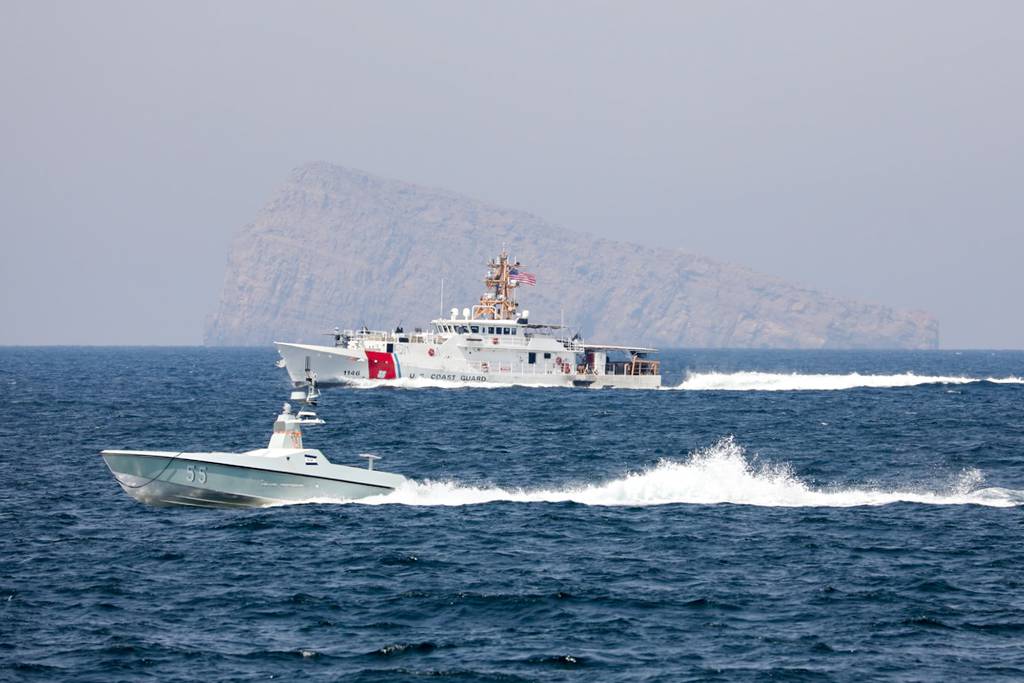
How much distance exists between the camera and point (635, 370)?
355 ft

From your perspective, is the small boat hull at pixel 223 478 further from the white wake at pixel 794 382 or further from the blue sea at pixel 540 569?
the white wake at pixel 794 382

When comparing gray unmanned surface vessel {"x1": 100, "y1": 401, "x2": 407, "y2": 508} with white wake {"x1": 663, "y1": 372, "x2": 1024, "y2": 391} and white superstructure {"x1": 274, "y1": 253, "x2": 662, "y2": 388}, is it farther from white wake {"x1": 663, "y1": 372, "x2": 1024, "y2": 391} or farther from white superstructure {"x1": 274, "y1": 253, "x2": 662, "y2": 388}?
white wake {"x1": 663, "y1": 372, "x2": 1024, "y2": 391}

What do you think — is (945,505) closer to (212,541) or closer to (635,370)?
(212,541)

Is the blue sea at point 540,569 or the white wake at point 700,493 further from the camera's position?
the white wake at point 700,493

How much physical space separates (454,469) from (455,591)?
67.4ft

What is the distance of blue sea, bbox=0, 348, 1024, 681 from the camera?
22312 millimetres

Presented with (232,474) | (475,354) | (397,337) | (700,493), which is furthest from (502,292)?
(232,474)

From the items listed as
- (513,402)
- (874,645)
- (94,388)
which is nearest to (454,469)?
(874,645)

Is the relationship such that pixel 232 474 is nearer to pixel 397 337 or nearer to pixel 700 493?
pixel 700 493

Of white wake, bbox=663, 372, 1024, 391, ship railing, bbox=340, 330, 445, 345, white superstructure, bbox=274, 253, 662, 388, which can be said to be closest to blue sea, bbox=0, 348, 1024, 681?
white superstructure, bbox=274, 253, 662, 388

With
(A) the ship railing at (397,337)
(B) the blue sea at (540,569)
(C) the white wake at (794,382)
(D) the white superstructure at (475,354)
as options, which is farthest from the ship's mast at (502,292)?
(B) the blue sea at (540,569)

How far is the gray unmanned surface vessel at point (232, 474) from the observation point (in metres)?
35.0

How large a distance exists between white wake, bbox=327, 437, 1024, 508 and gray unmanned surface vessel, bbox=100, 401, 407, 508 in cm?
211

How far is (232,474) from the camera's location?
35094 millimetres
